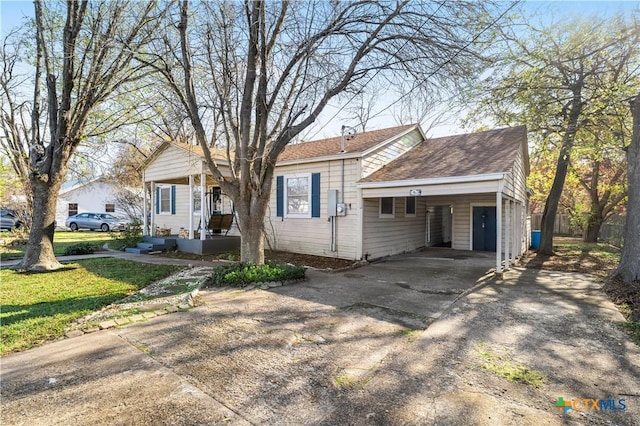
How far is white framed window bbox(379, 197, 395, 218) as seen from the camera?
10703mm

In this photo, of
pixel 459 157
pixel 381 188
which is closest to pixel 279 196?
pixel 381 188

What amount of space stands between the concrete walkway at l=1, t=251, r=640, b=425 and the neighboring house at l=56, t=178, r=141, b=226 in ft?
87.2

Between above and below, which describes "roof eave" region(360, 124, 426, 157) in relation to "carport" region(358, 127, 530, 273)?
above

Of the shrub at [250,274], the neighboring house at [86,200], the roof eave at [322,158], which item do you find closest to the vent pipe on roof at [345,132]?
the roof eave at [322,158]

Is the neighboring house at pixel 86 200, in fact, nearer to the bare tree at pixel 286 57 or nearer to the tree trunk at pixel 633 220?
the bare tree at pixel 286 57

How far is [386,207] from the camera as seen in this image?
1100 cm

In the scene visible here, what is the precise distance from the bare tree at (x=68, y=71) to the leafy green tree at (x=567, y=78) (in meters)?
9.10

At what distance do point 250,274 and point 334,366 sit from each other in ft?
11.9

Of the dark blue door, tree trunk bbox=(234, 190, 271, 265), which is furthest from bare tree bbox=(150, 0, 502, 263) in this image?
the dark blue door

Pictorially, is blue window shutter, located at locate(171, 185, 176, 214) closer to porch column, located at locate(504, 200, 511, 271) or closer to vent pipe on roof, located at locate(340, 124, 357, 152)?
vent pipe on roof, located at locate(340, 124, 357, 152)

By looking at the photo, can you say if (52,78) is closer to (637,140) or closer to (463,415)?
(463,415)

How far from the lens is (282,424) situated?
7.82ft

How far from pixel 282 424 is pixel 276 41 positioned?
6.78m

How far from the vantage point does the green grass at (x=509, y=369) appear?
3.04 metres
